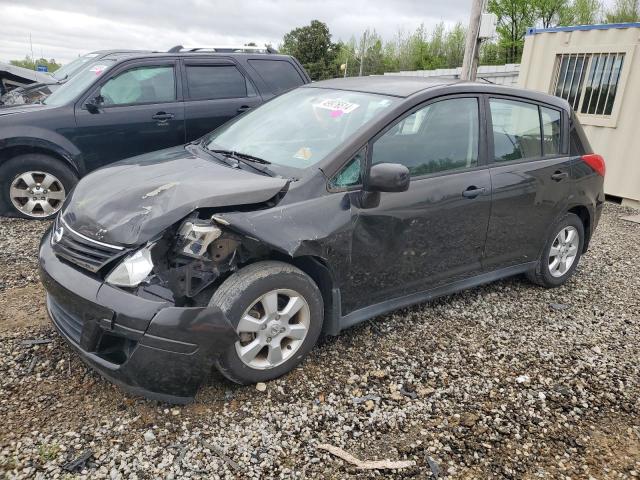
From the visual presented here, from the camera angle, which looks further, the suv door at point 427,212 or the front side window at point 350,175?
the suv door at point 427,212

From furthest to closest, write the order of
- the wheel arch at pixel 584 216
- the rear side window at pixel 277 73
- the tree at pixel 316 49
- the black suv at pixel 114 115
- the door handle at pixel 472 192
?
the tree at pixel 316 49
the rear side window at pixel 277 73
the black suv at pixel 114 115
the wheel arch at pixel 584 216
the door handle at pixel 472 192

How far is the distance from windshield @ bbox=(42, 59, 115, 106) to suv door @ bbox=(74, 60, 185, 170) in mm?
124

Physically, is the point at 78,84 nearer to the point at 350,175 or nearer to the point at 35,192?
the point at 35,192

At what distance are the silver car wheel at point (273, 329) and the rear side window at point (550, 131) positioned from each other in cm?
256

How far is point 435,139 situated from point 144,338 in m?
2.21

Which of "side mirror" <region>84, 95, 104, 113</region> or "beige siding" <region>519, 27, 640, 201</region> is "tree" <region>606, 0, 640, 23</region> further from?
"side mirror" <region>84, 95, 104, 113</region>

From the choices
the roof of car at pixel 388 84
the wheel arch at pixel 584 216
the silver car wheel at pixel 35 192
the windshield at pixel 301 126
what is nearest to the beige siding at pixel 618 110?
the wheel arch at pixel 584 216

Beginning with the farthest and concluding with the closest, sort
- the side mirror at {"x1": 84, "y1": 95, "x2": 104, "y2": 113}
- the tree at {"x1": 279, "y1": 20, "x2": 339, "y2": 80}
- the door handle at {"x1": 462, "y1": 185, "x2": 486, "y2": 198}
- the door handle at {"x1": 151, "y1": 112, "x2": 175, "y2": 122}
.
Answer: the tree at {"x1": 279, "y1": 20, "x2": 339, "y2": 80}
the door handle at {"x1": 151, "y1": 112, "x2": 175, "y2": 122}
the side mirror at {"x1": 84, "y1": 95, "x2": 104, "y2": 113}
the door handle at {"x1": 462, "y1": 185, "x2": 486, "y2": 198}

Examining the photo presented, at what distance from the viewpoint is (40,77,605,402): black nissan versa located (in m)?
2.48

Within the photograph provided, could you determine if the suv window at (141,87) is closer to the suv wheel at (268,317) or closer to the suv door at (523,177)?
the suv door at (523,177)

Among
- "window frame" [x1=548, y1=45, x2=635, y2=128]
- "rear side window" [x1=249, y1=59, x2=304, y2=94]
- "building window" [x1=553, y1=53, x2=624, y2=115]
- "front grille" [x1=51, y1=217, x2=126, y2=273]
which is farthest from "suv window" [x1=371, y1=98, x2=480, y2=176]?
"building window" [x1=553, y1=53, x2=624, y2=115]

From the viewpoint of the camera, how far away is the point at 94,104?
5656 mm

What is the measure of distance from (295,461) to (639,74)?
8256 mm

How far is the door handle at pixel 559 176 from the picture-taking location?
4055 millimetres
